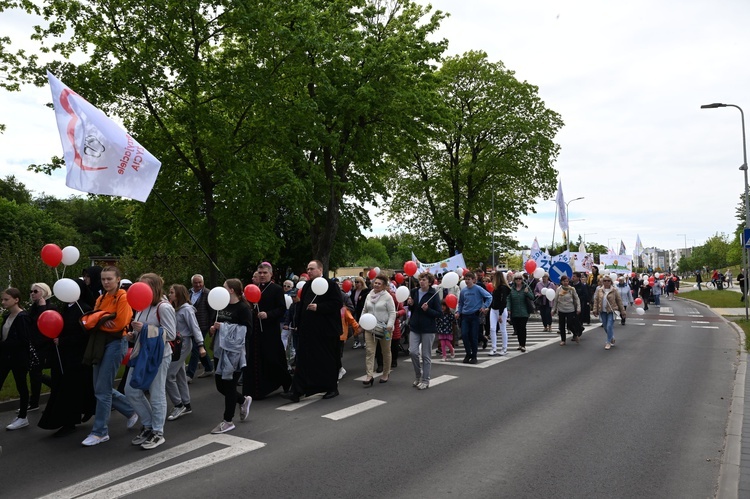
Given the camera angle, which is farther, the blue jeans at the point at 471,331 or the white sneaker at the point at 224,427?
the blue jeans at the point at 471,331

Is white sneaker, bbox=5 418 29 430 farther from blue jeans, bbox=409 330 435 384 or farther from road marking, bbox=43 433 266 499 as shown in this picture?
blue jeans, bbox=409 330 435 384

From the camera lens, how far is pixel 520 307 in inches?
512

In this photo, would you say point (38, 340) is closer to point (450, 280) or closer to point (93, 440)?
point (93, 440)

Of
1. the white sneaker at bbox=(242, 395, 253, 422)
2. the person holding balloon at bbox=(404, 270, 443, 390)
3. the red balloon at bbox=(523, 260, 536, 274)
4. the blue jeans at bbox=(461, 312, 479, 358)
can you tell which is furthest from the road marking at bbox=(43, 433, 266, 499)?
the red balloon at bbox=(523, 260, 536, 274)

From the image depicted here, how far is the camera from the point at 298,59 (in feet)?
58.0

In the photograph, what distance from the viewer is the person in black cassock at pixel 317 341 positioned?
8.06 m

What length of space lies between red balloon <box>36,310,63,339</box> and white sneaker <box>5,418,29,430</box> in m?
1.65

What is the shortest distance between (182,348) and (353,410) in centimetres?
239

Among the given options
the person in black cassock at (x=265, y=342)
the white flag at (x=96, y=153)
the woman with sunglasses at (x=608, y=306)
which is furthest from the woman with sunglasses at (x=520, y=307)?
the white flag at (x=96, y=153)

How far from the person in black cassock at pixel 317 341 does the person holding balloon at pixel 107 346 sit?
2582 millimetres

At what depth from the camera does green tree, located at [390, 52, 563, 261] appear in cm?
3338

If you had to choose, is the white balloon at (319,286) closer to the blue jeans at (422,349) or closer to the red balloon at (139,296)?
the blue jeans at (422,349)

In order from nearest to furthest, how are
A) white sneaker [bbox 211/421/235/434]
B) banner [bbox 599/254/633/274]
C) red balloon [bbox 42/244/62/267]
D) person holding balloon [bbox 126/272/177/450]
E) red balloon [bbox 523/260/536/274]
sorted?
person holding balloon [bbox 126/272/177/450], white sneaker [bbox 211/421/235/434], red balloon [bbox 42/244/62/267], red balloon [bbox 523/260/536/274], banner [bbox 599/254/633/274]

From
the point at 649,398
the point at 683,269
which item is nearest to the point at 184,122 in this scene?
the point at 649,398
